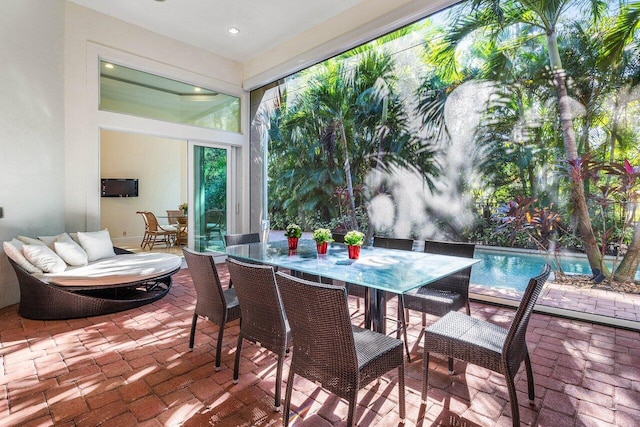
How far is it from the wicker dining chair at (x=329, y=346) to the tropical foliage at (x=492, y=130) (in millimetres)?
2600

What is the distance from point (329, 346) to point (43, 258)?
3.38 meters

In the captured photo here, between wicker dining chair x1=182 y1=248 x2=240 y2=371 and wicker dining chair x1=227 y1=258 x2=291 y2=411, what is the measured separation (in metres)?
0.28

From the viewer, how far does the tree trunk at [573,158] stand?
3184 mm

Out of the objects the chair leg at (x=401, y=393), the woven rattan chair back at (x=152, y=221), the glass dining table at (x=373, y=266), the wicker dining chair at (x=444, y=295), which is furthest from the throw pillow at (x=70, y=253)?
the woven rattan chair back at (x=152, y=221)

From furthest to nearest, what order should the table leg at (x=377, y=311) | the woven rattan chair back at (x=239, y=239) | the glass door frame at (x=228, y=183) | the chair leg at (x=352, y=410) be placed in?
the glass door frame at (x=228, y=183)
the woven rattan chair back at (x=239, y=239)
the table leg at (x=377, y=311)
the chair leg at (x=352, y=410)

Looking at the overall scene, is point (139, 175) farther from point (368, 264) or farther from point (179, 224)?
point (368, 264)

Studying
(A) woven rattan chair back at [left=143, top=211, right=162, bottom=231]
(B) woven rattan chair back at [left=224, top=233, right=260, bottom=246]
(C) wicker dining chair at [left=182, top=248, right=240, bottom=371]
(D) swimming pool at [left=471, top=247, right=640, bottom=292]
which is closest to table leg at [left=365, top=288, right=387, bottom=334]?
(C) wicker dining chair at [left=182, top=248, right=240, bottom=371]

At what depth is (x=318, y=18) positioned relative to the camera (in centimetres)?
471

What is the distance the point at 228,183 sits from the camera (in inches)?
253

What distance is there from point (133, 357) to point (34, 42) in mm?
3812

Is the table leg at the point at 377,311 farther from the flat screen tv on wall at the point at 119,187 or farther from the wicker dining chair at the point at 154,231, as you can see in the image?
the flat screen tv on wall at the point at 119,187

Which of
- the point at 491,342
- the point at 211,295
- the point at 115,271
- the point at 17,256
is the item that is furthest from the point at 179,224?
the point at 491,342

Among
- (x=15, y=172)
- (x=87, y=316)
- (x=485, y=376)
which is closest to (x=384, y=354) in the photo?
(x=485, y=376)

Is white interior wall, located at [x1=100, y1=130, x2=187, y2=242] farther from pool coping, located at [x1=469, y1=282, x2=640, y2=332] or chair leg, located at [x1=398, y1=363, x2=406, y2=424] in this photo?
chair leg, located at [x1=398, y1=363, x2=406, y2=424]
